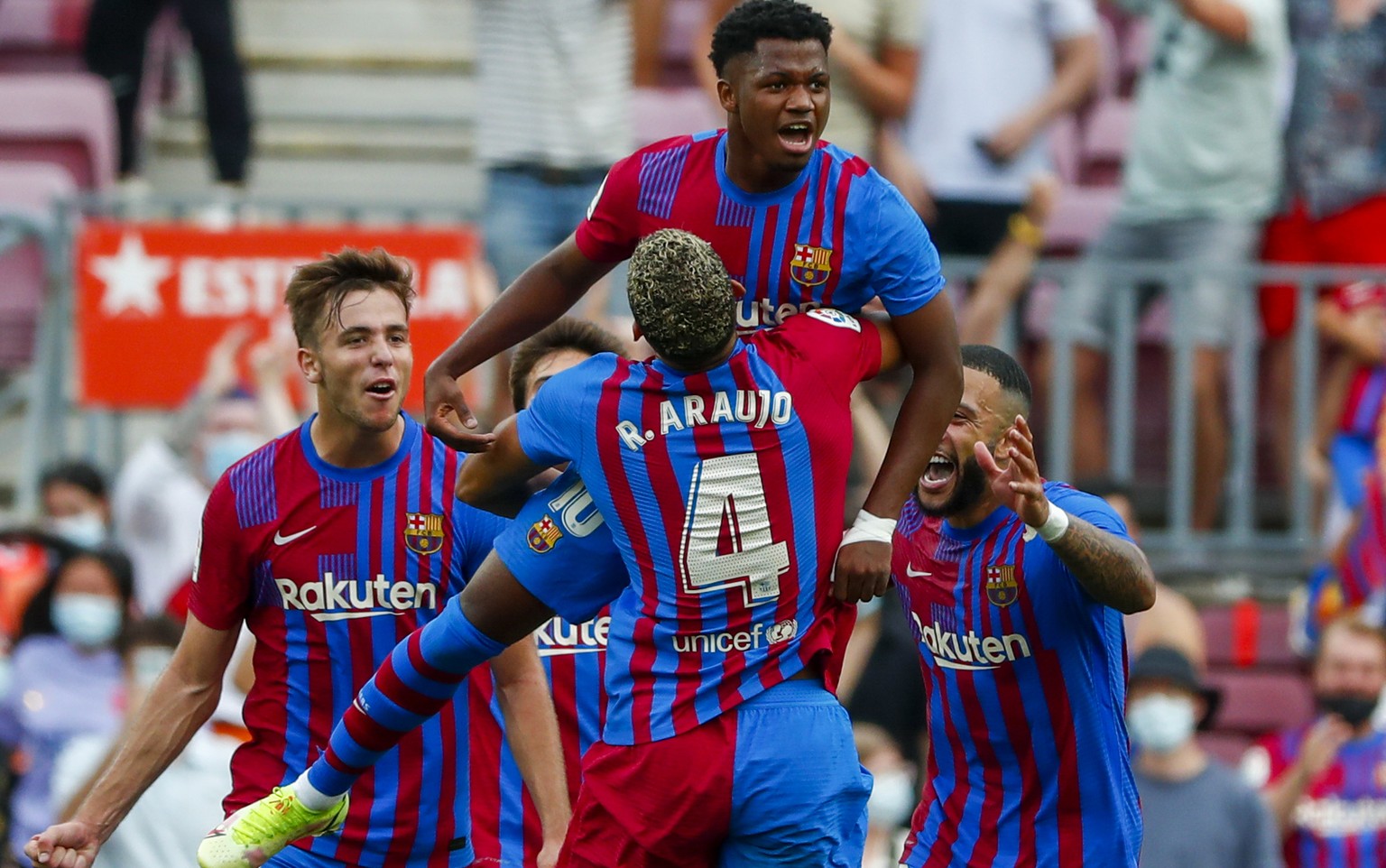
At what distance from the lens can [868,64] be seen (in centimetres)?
930

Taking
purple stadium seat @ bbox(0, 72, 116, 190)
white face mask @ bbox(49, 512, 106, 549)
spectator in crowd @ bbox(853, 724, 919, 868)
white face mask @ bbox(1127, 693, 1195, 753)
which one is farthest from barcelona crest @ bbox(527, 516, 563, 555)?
purple stadium seat @ bbox(0, 72, 116, 190)

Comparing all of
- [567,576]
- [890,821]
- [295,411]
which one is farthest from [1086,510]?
[295,411]


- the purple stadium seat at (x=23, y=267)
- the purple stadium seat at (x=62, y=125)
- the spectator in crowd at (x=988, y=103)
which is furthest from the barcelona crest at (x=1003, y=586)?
the purple stadium seat at (x=62, y=125)

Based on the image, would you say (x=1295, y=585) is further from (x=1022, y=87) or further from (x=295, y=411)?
(x=295, y=411)

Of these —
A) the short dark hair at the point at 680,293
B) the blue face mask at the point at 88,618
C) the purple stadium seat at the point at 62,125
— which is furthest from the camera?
the purple stadium seat at the point at 62,125

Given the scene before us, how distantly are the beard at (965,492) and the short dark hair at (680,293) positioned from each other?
942 mm

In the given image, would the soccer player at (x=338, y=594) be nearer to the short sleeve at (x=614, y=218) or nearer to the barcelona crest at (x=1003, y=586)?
→ the short sleeve at (x=614, y=218)

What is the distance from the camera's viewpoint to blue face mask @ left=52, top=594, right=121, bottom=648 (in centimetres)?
881

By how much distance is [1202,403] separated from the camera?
954cm

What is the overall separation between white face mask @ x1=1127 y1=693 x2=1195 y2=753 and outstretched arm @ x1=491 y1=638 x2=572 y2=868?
3.11m

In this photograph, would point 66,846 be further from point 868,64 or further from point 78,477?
point 868,64

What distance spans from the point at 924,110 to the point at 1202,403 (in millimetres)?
1687

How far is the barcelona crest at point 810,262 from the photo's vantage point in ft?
16.0

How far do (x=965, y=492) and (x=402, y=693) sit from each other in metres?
1.39
